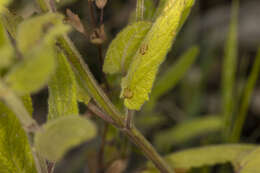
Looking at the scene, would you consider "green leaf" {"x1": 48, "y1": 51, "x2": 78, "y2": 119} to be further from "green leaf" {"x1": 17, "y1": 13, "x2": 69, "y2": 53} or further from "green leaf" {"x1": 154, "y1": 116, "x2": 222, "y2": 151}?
"green leaf" {"x1": 154, "y1": 116, "x2": 222, "y2": 151}

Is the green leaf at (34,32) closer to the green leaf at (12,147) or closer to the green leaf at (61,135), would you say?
the green leaf at (61,135)

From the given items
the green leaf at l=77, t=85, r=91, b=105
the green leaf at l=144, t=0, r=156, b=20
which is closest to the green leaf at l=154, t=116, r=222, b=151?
the green leaf at l=144, t=0, r=156, b=20

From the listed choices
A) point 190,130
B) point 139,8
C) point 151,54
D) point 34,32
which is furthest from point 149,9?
point 190,130

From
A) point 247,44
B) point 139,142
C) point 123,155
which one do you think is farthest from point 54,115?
point 247,44

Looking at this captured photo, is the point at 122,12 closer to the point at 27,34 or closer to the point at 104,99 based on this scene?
the point at 104,99

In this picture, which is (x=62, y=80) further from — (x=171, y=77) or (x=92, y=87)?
(x=171, y=77)

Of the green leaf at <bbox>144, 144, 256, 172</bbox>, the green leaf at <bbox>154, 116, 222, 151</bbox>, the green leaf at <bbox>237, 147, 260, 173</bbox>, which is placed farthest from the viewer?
the green leaf at <bbox>154, 116, 222, 151</bbox>
